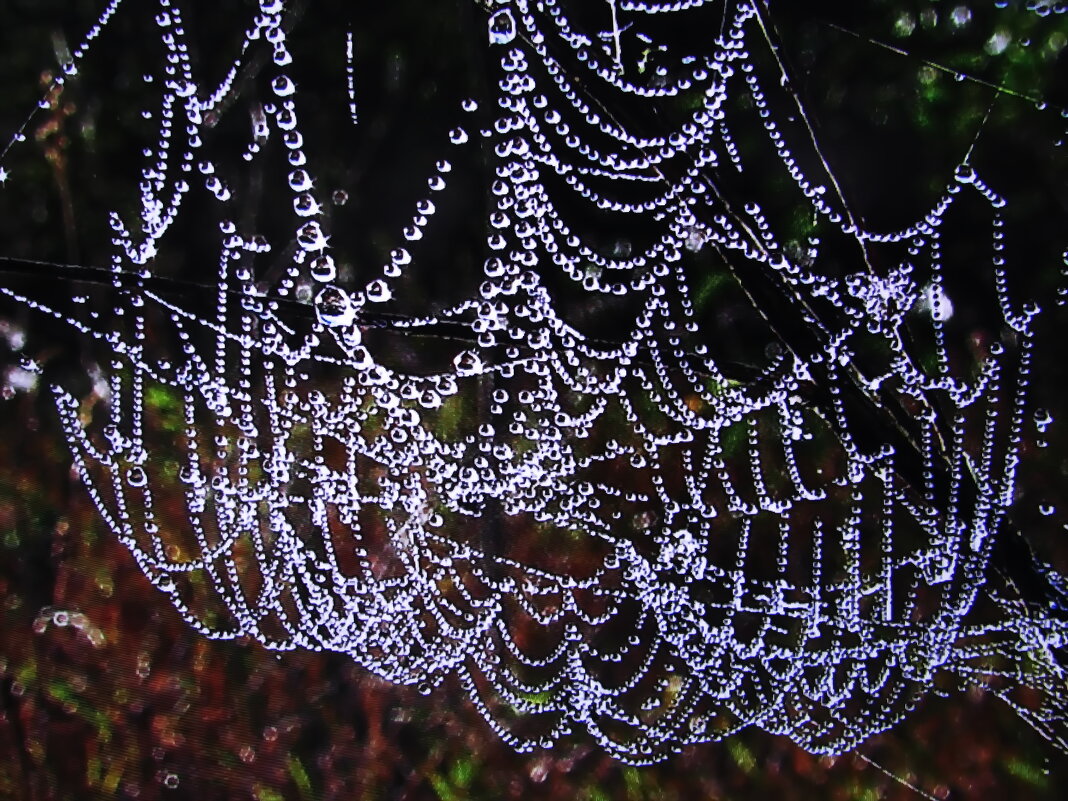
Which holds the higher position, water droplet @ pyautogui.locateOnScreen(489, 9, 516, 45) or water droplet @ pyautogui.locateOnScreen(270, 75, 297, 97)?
water droplet @ pyautogui.locateOnScreen(489, 9, 516, 45)

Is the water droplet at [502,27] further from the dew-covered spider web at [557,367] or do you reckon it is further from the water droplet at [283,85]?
the water droplet at [283,85]

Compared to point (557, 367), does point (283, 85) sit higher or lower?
higher

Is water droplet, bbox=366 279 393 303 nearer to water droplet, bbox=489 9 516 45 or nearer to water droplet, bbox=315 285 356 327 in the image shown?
water droplet, bbox=315 285 356 327

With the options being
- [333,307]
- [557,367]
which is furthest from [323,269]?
[557,367]

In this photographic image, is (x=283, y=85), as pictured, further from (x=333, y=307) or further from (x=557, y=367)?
(x=557, y=367)

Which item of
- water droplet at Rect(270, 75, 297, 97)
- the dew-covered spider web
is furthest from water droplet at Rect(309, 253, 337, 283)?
water droplet at Rect(270, 75, 297, 97)

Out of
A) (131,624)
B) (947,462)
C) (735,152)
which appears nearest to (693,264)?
(735,152)

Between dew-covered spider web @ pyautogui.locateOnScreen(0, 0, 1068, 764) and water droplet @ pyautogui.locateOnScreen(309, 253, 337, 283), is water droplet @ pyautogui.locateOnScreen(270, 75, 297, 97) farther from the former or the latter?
water droplet @ pyautogui.locateOnScreen(309, 253, 337, 283)

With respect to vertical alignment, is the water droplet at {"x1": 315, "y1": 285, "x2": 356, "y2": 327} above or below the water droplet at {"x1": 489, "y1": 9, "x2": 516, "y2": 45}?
below

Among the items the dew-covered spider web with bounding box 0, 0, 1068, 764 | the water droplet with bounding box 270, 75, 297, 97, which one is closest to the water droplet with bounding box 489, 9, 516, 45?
the dew-covered spider web with bounding box 0, 0, 1068, 764

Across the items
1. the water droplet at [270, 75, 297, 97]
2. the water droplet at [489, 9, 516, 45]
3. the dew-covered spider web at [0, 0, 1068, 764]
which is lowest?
the dew-covered spider web at [0, 0, 1068, 764]
